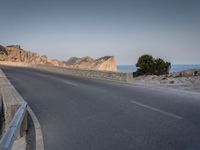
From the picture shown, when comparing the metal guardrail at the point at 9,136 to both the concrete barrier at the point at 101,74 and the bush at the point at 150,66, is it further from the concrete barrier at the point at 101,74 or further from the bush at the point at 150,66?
the bush at the point at 150,66

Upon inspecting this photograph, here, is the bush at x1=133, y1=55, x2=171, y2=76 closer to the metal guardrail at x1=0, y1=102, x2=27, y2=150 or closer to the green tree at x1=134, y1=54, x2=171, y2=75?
the green tree at x1=134, y1=54, x2=171, y2=75

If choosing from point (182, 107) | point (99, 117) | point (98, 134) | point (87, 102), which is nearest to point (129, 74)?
point (87, 102)

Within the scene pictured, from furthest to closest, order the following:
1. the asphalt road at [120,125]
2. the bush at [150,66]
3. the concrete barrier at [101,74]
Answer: the bush at [150,66], the concrete barrier at [101,74], the asphalt road at [120,125]

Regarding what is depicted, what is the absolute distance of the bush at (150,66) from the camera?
40438 mm

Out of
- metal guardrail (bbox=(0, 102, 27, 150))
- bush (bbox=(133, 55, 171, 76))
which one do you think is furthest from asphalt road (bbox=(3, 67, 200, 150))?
bush (bbox=(133, 55, 171, 76))

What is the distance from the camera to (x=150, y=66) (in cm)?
4059

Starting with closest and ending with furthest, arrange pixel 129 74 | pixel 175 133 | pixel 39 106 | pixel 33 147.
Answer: pixel 33 147
pixel 175 133
pixel 39 106
pixel 129 74

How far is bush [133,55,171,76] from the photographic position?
40.4m

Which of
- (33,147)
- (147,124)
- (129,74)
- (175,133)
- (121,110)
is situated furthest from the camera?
(129,74)

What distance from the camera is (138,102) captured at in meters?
10.4

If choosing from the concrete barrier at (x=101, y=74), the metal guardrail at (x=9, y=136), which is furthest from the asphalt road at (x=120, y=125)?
the concrete barrier at (x=101, y=74)

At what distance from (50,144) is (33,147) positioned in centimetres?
37

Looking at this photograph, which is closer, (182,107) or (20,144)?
(20,144)

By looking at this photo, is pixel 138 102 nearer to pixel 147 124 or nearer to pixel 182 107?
pixel 182 107
